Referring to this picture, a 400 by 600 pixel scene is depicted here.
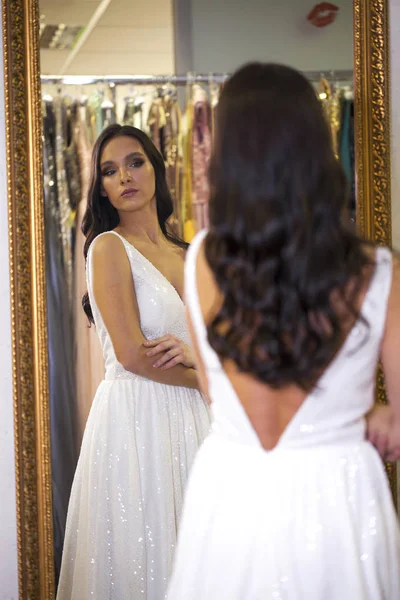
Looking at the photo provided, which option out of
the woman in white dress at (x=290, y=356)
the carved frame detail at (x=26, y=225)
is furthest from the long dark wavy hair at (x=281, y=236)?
the carved frame detail at (x=26, y=225)

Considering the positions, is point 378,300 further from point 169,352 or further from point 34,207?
point 34,207

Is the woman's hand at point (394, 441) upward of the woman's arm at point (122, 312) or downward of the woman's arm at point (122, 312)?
downward

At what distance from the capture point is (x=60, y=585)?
205 cm

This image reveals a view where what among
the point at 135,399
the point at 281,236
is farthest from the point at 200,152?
the point at 281,236

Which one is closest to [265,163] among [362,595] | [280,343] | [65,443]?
[280,343]

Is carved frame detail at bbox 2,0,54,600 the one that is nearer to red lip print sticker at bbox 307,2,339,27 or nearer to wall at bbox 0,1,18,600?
wall at bbox 0,1,18,600

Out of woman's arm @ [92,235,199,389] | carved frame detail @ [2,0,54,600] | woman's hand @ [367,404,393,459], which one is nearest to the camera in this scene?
woman's hand @ [367,404,393,459]

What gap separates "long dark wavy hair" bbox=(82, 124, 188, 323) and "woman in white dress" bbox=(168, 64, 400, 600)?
2.03ft

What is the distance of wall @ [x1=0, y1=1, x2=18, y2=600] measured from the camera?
2.06m

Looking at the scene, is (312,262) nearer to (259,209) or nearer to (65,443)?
(259,209)

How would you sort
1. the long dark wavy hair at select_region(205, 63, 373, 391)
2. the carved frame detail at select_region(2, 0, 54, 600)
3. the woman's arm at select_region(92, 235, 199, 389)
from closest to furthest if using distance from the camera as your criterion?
the long dark wavy hair at select_region(205, 63, 373, 391)
the woman's arm at select_region(92, 235, 199, 389)
the carved frame detail at select_region(2, 0, 54, 600)

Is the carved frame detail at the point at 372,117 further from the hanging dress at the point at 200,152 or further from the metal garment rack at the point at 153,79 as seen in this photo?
the hanging dress at the point at 200,152

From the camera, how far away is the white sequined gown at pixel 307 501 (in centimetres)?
128

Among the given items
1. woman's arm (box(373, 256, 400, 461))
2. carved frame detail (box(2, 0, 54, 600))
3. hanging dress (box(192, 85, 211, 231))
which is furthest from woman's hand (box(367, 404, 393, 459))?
carved frame detail (box(2, 0, 54, 600))
